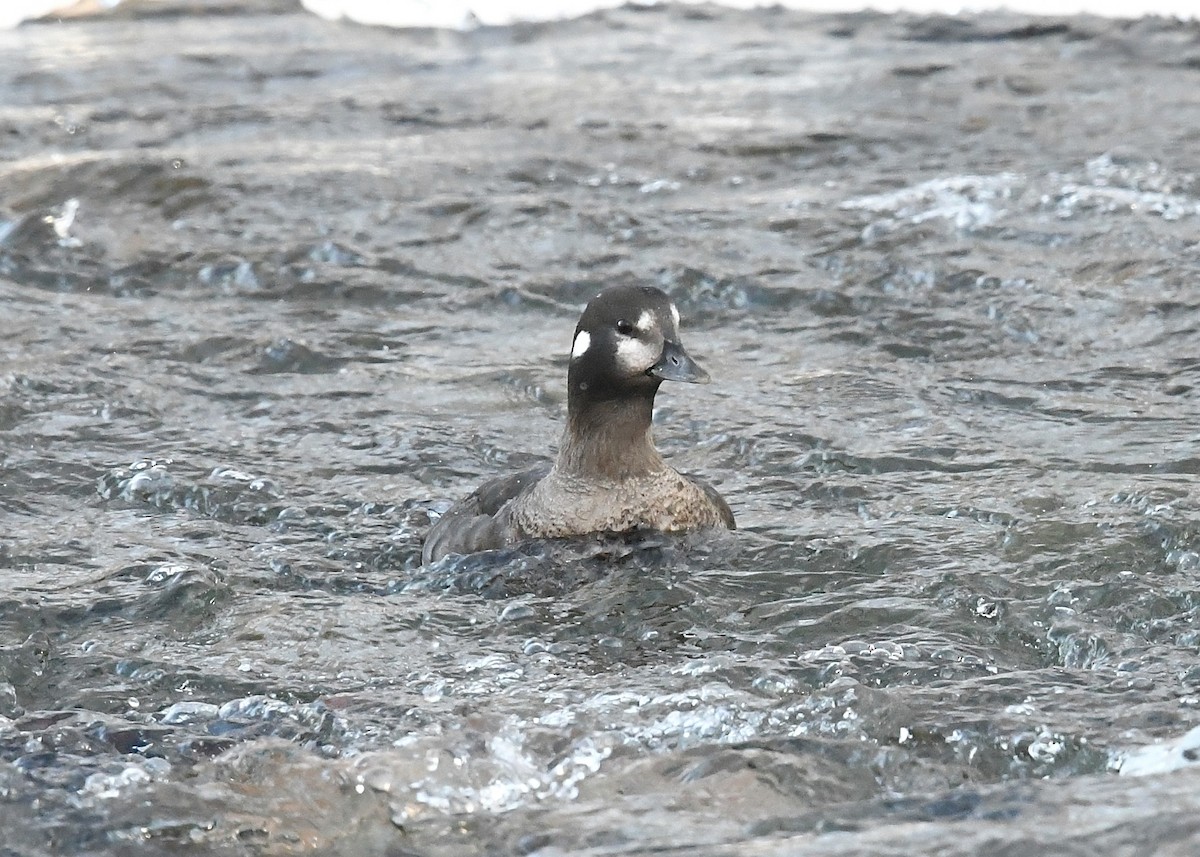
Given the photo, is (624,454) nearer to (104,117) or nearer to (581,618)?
(581,618)

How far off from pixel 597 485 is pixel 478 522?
1.37ft

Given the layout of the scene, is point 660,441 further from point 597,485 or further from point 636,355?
point 636,355

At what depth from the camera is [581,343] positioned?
6094 mm

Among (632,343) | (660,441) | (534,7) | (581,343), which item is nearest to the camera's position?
(632,343)

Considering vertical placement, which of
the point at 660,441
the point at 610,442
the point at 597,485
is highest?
the point at 610,442

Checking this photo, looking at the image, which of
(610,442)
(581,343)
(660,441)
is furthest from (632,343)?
(660,441)

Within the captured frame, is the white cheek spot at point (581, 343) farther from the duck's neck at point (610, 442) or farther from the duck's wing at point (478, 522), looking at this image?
the duck's wing at point (478, 522)

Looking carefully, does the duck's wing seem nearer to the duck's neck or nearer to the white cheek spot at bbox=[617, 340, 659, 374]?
the duck's neck

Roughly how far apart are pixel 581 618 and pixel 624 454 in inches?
28.3

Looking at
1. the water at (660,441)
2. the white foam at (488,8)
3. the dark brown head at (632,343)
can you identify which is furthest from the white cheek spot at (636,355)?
the white foam at (488,8)

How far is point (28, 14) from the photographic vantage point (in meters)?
17.6

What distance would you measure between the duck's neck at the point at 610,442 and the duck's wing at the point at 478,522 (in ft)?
0.75

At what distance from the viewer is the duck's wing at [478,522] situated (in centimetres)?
615

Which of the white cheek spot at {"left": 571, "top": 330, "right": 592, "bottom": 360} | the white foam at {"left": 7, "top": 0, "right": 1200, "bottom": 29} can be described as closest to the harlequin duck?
the white cheek spot at {"left": 571, "top": 330, "right": 592, "bottom": 360}
